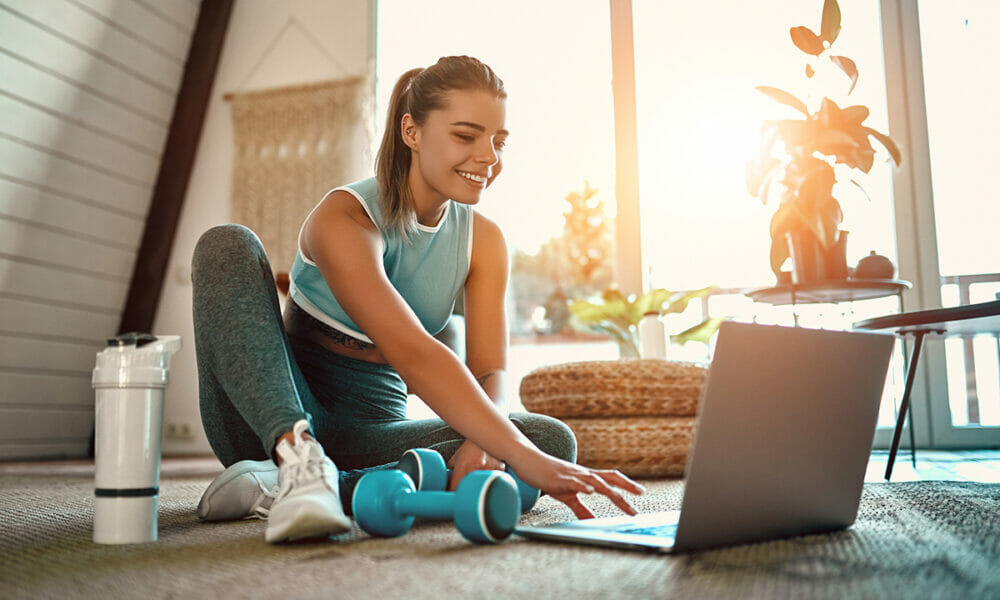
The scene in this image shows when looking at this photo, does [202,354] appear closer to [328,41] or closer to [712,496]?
[712,496]

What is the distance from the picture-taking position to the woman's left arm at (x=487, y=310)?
4.70 feet

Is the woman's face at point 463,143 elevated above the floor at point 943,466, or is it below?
above

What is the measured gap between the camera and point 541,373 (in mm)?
2615

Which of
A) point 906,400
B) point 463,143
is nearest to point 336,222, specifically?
point 463,143

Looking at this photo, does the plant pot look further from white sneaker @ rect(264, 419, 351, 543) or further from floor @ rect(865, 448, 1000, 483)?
white sneaker @ rect(264, 419, 351, 543)

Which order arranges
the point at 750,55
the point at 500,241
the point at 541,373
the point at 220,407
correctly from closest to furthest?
the point at 220,407 → the point at 500,241 → the point at 541,373 → the point at 750,55

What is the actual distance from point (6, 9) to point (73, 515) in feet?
9.15

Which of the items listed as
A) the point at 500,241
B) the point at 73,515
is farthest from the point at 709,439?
the point at 73,515

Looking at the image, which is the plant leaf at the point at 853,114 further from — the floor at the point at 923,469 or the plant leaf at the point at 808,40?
the floor at the point at 923,469

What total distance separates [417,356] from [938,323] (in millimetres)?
1531

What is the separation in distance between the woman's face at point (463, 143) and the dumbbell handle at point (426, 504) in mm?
566

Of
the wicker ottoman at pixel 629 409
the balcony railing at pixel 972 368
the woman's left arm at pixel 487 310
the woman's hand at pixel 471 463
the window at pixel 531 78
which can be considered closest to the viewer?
the woman's hand at pixel 471 463

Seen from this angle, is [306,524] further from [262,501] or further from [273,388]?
[262,501]

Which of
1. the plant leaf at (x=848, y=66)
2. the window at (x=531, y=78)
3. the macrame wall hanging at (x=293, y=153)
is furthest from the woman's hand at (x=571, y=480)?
the macrame wall hanging at (x=293, y=153)
